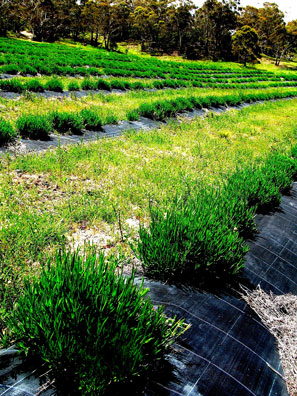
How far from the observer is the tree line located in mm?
53344

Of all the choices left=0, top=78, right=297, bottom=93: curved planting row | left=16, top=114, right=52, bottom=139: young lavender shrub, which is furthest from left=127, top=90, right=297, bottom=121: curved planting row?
left=0, top=78, right=297, bottom=93: curved planting row

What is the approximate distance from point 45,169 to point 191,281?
13.1 ft

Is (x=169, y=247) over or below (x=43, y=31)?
below

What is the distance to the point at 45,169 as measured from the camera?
5883 millimetres

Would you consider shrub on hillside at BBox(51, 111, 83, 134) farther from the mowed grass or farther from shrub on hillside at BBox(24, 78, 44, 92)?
shrub on hillside at BBox(24, 78, 44, 92)

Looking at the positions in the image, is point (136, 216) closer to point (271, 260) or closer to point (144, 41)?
point (271, 260)

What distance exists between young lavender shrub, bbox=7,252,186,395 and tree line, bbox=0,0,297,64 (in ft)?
190

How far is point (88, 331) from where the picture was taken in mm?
1709

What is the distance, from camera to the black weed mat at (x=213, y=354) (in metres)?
1.89

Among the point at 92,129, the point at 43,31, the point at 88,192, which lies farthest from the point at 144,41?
the point at 88,192

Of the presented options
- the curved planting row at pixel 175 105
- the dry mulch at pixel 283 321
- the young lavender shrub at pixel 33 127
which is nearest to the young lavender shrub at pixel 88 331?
the dry mulch at pixel 283 321

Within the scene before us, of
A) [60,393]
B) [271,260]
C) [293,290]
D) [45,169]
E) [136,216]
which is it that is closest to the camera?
[60,393]

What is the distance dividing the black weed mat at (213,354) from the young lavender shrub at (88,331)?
0.12 m

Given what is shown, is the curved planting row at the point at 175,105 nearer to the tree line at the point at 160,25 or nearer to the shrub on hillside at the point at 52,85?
the shrub on hillside at the point at 52,85
